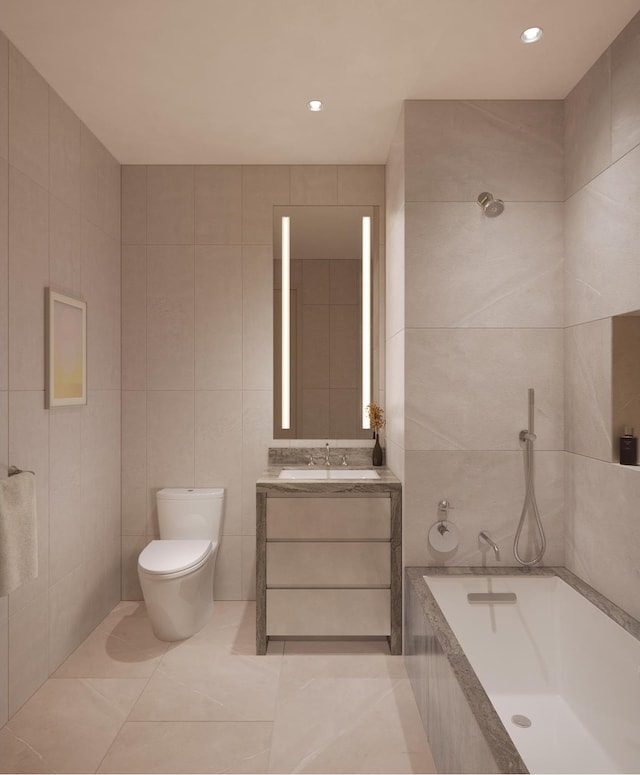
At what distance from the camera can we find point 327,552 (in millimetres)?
2609

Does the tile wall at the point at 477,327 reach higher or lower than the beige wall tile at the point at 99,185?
lower

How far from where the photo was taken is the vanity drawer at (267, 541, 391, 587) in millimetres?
2607

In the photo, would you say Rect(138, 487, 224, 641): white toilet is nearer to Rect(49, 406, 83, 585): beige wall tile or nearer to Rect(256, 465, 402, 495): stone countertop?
Rect(49, 406, 83, 585): beige wall tile

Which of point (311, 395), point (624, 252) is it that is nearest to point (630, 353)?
point (624, 252)

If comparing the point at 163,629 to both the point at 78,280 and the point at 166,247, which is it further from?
the point at 166,247

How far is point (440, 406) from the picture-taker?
2.51m

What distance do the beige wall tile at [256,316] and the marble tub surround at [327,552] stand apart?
2.94 ft

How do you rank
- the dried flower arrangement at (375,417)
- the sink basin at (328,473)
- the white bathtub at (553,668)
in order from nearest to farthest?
1. the white bathtub at (553,668)
2. the sink basin at (328,473)
3. the dried flower arrangement at (375,417)

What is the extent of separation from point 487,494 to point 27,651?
2.14 meters

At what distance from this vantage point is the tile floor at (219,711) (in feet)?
6.13

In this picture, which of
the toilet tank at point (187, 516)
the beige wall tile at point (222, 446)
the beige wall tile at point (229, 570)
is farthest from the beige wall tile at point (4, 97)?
the beige wall tile at point (229, 570)

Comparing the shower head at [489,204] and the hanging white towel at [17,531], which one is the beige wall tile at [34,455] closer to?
the hanging white towel at [17,531]

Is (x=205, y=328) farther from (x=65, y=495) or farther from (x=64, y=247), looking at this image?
(x=65, y=495)

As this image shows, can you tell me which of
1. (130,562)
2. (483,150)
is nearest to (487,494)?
(483,150)
